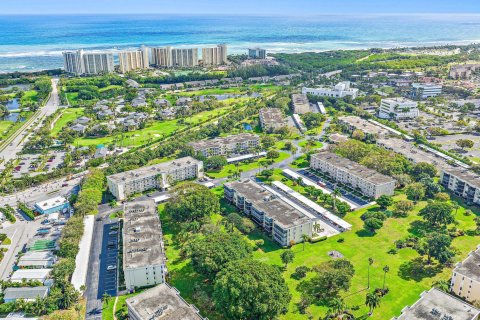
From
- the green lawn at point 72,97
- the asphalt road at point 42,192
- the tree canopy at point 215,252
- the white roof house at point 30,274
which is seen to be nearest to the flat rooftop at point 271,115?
the asphalt road at point 42,192

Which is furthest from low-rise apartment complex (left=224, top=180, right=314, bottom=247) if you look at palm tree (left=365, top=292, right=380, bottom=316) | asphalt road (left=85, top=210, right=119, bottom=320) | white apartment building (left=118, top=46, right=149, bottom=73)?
white apartment building (left=118, top=46, right=149, bottom=73)

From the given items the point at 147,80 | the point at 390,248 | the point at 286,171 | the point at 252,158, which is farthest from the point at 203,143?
the point at 147,80

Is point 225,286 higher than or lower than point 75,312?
higher

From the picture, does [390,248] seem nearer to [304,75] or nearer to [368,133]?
[368,133]

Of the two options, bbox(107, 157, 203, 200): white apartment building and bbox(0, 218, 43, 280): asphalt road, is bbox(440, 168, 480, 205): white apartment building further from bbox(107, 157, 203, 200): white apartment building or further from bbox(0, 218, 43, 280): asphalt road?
bbox(0, 218, 43, 280): asphalt road

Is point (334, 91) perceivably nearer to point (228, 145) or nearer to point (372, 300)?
point (228, 145)

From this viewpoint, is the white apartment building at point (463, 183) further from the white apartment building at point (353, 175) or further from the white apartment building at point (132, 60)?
the white apartment building at point (132, 60)
